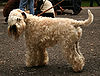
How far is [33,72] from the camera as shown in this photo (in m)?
5.18

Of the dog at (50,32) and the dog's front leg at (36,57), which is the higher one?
the dog at (50,32)

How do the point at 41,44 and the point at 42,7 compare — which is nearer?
the point at 41,44

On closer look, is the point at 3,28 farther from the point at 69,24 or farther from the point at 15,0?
the point at 69,24

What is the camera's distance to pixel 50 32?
500 centimetres

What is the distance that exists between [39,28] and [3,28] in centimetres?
597

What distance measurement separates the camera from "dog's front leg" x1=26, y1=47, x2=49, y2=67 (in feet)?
17.4

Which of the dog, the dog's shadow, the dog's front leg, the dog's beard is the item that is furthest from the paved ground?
the dog's beard

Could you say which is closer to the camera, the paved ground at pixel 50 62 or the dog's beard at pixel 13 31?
the dog's beard at pixel 13 31

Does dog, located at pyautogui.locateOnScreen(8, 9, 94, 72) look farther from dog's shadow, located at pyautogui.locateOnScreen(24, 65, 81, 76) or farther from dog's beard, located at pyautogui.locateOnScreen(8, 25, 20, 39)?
dog's shadow, located at pyautogui.locateOnScreen(24, 65, 81, 76)

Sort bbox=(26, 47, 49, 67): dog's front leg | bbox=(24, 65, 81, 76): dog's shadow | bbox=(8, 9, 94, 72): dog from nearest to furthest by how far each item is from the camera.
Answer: bbox=(8, 9, 94, 72): dog → bbox=(24, 65, 81, 76): dog's shadow → bbox=(26, 47, 49, 67): dog's front leg

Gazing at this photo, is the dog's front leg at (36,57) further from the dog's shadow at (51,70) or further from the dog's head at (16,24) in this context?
the dog's head at (16,24)

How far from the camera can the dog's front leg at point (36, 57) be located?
5.30m

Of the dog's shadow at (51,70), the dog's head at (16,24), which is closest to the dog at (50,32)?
the dog's head at (16,24)

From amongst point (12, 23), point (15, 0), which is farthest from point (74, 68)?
point (15, 0)
